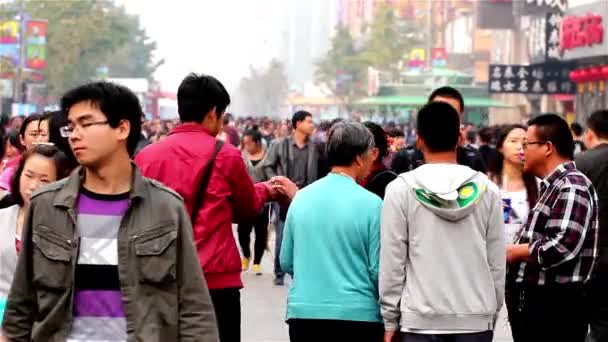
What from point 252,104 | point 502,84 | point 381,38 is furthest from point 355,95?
point 252,104

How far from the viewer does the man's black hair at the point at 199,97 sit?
7207 millimetres

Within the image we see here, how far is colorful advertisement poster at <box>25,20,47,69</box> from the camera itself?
70000 mm

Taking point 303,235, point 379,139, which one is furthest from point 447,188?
point 379,139

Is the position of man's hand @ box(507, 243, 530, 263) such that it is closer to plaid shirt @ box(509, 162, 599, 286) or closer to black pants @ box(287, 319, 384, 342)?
plaid shirt @ box(509, 162, 599, 286)

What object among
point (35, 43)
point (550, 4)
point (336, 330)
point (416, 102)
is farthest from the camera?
point (35, 43)

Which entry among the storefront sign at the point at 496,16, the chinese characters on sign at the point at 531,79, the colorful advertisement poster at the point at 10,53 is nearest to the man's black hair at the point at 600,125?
the chinese characters on sign at the point at 531,79

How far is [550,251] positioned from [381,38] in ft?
283

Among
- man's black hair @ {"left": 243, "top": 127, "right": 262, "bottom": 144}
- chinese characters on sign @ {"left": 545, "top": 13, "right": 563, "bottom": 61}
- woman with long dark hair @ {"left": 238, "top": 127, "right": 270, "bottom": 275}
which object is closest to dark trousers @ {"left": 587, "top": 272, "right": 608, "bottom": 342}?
woman with long dark hair @ {"left": 238, "top": 127, "right": 270, "bottom": 275}

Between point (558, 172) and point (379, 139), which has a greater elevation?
point (379, 139)

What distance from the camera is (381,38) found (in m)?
93.0

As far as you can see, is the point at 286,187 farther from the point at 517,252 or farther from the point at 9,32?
the point at 9,32

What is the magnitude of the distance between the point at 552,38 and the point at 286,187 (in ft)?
144

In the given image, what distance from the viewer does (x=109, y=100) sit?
16.6 ft

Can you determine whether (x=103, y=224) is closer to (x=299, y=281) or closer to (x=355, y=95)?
(x=299, y=281)
